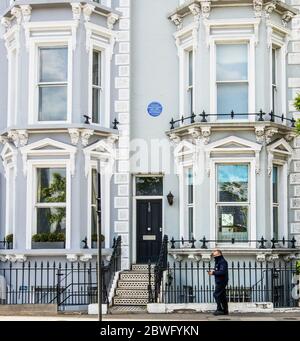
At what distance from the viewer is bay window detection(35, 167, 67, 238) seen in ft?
59.6

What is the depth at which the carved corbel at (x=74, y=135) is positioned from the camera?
18.0 metres

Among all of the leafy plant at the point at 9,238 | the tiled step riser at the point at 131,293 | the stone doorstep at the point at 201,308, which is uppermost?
the leafy plant at the point at 9,238

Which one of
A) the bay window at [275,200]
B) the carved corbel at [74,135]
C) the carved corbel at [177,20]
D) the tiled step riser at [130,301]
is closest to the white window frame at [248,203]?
the bay window at [275,200]

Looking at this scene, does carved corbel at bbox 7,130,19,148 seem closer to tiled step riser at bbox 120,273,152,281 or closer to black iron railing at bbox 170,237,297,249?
tiled step riser at bbox 120,273,152,281

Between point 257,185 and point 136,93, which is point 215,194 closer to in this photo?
point 257,185

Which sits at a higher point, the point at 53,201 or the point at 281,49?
the point at 281,49

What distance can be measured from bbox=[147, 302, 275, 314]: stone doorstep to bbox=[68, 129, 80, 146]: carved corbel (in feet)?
17.2

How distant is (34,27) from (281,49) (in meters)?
7.32

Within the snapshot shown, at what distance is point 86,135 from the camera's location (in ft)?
59.4

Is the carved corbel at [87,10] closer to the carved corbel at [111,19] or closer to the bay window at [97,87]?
the carved corbel at [111,19]

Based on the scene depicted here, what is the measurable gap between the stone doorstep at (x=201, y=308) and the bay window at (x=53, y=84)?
6.22 metres
